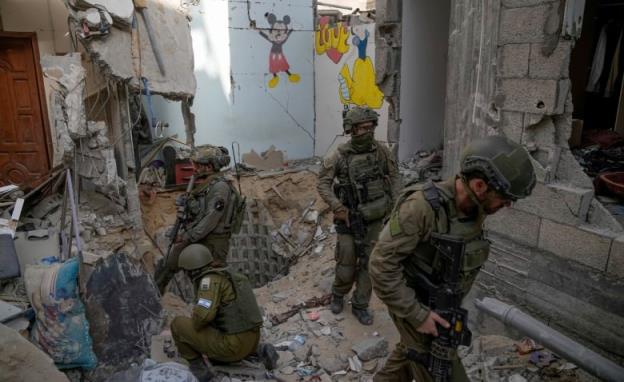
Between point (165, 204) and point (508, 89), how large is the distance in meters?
5.10

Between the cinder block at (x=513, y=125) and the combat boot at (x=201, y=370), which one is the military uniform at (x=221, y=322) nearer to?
the combat boot at (x=201, y=370)

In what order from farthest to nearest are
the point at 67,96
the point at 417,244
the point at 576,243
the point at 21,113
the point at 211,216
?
the point at 21,113 < the point at 67,96 < the point at 211,216 < the point at 576,243 < the point at 417,244

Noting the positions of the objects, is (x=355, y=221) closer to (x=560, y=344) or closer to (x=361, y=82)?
(x=560, y=344)

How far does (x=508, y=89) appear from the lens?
142 inches

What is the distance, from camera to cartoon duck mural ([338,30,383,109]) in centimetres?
792

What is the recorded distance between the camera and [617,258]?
2.98 m

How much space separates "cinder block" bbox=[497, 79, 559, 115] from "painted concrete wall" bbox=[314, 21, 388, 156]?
13.2 ft

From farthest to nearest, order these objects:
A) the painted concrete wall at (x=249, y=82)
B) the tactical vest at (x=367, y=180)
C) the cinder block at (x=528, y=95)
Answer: the painted concrete wall at (x=249, y=82) < the tactical vest at (x=367, y=180) < the cinder block at (x=528, y=95)

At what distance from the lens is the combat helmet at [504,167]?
1.94m

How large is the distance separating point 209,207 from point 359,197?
4.65ft

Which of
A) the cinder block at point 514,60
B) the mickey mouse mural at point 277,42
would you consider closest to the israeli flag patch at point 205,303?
the cinder block at point 514,60

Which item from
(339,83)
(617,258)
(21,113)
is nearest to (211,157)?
(617,258)

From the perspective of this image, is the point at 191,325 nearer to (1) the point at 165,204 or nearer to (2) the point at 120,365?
(2) the point at 120,365

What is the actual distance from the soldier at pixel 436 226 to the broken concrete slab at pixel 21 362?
5.44ft
